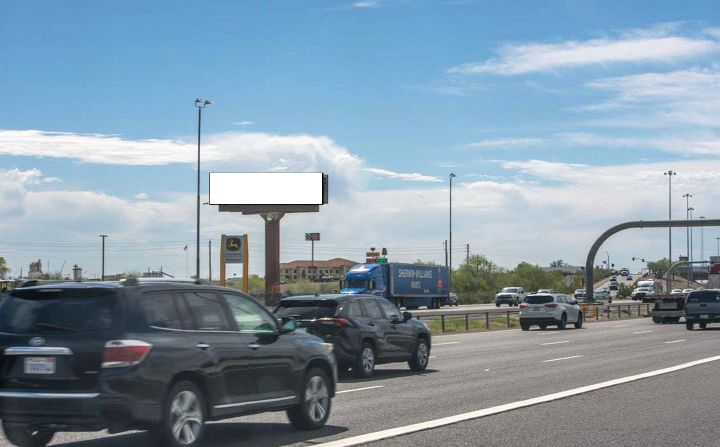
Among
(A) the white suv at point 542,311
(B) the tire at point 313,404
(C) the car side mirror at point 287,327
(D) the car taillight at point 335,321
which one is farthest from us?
(A) the white suv at point 542,311

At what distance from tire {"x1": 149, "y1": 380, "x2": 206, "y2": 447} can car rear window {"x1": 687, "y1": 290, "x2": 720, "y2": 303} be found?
114 feet

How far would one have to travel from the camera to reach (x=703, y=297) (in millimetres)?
40938

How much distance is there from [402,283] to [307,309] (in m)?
49.9

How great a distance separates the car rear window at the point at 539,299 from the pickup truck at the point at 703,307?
5.77 meters

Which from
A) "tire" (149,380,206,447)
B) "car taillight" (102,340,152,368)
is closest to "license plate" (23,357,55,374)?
"car taillight" (102,340,152,368)

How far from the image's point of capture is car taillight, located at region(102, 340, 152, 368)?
894 centimetres

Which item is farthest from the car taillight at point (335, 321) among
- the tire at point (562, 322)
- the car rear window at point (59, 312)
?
the tire at point (562, 322)

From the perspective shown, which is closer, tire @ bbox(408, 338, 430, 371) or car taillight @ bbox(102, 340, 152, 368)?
car taillight @ bbox(102, 340, 152, 368)

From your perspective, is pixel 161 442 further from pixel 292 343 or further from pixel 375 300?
pixel 375 300

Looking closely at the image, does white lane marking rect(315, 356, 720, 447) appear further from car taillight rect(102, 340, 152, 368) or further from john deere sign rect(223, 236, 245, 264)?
john deere sign rect(223, 236, 245, 264)

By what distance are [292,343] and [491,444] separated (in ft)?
8.33

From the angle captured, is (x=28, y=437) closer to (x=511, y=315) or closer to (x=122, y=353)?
(x=122, y=353)

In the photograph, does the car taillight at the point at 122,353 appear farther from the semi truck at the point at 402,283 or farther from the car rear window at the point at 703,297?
the semi truck at the point at 402,283

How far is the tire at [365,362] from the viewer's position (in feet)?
62.1
